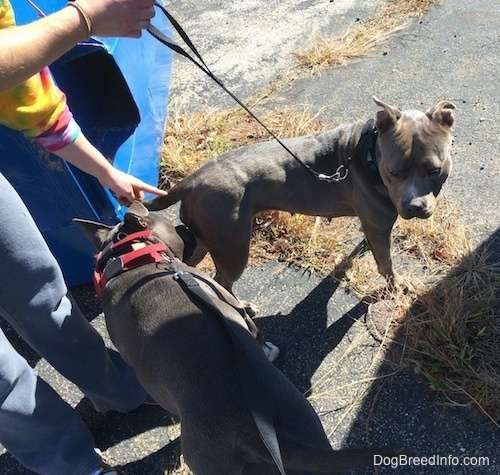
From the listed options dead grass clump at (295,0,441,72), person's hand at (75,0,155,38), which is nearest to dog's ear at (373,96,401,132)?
person's hand at (75,0,155,38)

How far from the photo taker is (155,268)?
2557 mm

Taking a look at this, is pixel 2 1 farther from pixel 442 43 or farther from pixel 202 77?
pixel 442 43

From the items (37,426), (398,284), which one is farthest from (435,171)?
(37,426)

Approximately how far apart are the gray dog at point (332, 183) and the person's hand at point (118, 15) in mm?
1478

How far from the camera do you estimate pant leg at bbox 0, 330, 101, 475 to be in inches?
88.4

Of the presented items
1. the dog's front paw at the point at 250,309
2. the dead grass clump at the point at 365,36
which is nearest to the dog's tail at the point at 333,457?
the dog's front paw at the point at 250,309

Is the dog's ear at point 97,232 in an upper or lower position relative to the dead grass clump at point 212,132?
upper

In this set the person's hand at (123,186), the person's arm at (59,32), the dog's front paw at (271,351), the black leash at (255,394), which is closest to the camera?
the person's arm at (59,32)

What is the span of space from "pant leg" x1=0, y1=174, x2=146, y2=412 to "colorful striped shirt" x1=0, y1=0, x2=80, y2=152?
26cm

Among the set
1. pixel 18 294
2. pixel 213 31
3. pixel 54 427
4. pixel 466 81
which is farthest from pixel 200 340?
pixel 213 31

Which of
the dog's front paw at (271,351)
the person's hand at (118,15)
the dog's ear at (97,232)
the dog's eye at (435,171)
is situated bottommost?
the dog's front paw at (271,351)

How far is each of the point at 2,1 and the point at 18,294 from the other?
1.15 m

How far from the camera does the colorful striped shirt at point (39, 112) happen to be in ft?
6.72

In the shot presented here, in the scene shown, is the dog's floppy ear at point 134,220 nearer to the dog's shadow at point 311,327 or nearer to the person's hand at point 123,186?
the person's hand at point 123,186
